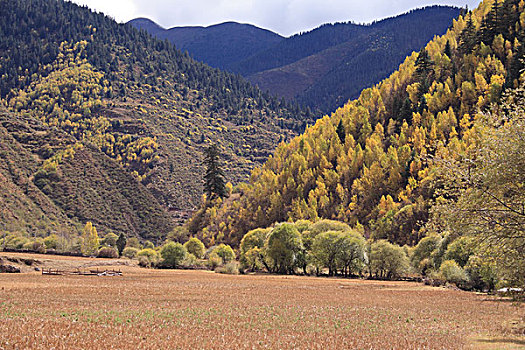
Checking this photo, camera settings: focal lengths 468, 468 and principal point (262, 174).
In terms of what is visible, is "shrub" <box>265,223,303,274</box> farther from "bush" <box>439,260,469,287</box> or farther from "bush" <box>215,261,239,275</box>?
"bush" <box>439,260,469,287</box>

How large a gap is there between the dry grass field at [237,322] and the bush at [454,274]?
2364 centimetres

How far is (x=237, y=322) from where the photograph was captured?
2725cm

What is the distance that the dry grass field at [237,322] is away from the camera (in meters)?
20.8

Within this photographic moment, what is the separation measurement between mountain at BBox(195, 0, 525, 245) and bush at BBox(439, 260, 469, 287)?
114ft

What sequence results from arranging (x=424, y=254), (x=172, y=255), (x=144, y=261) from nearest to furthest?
(x=424, y=254) → (x=144, y=261) → (x=172, y=255)

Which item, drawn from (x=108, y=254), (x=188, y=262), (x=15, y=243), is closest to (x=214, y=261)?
(x=188, y=262)

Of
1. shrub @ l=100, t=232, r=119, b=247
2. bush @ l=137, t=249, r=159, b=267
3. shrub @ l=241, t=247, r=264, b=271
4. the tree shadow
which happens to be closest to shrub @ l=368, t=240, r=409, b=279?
shrub @ l=241, t=247, r=264, b=271

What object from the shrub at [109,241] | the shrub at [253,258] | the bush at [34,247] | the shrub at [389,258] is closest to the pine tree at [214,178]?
the shrub at [109,241]

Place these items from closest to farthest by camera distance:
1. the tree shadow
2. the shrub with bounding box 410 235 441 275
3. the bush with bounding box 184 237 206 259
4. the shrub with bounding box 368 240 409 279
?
the tree shadow < the shrub with bounding box 410 235 441 275 < the shrub with bounding box 368 240 409 279 < the bush with bounding box 184 237 206 259

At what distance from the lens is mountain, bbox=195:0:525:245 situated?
116 meters

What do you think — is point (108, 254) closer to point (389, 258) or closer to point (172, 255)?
point (172, 255)

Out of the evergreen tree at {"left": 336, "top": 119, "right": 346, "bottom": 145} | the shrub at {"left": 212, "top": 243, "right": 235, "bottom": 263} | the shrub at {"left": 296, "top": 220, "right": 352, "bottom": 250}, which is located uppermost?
the evergreen tree at {"left": 336, "top": 119, "right": 346, "bottom": 145}

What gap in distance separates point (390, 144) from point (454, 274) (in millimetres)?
72641

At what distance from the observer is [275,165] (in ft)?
551
